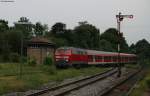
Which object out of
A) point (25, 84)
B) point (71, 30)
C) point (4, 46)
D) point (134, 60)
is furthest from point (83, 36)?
point (25, 84)

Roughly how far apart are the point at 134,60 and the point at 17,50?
92.5 ft

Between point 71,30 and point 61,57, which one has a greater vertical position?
point 71,30

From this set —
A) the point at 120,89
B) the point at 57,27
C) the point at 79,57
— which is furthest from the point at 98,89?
the point at 57,27

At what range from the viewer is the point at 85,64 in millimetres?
54156

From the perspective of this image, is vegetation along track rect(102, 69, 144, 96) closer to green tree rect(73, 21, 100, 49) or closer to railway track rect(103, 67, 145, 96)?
railway track rect(103, 67, 145, 96)

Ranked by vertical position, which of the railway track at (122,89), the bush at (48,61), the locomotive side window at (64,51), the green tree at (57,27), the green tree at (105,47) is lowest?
the railway track at (122,89)

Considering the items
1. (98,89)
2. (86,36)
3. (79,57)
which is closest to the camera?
(98,89)

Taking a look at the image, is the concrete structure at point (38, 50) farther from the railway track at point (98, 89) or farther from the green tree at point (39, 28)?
the green tree at point (39, 28)

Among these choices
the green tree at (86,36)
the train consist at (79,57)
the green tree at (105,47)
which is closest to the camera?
the train consist at (79,57)

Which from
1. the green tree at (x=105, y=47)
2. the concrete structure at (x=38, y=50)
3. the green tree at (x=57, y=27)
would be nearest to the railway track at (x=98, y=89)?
the concrete structure at (x=38, y=50)

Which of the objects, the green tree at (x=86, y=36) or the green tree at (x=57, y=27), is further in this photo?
the green tree at (x=57, y=27)

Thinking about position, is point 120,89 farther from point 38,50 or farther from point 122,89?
point 38,50

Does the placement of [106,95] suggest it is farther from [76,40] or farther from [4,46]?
[76,40]

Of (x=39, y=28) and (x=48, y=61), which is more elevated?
(x=39, y=28)
